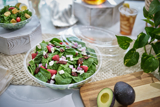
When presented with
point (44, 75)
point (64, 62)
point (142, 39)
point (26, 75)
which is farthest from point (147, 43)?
point (26, 75)

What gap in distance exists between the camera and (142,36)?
2.88 ft

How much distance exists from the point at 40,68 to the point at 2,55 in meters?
0.40

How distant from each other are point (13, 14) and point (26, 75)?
377 mm

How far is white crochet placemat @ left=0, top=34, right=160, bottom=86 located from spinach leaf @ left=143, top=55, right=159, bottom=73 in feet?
0.30

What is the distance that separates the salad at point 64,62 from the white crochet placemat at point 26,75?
0.30ft

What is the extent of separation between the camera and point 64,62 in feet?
2.75

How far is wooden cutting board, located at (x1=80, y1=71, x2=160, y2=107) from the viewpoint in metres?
0.78

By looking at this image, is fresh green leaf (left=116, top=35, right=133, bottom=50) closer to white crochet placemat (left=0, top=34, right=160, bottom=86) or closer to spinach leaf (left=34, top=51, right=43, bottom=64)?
white crochet placemat (left=0, top=34, right=160, bottom=86)

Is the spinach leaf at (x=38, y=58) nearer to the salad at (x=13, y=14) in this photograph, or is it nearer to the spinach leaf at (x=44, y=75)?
the spinach leaf at (x=44, y=75)

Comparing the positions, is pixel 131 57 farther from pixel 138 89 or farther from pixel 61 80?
pixel 61 80

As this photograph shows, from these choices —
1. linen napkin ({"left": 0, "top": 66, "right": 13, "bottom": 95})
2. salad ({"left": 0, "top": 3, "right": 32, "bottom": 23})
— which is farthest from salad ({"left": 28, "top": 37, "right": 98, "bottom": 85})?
salad ({"left": 0, "top": 3, "right": 32, "bottom": 23})

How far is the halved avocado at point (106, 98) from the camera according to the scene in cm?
69

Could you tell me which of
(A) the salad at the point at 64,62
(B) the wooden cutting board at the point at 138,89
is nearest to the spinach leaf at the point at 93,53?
(A) the salad at the point at 64,62

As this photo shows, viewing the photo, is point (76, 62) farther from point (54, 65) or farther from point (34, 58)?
point (34, 58)
